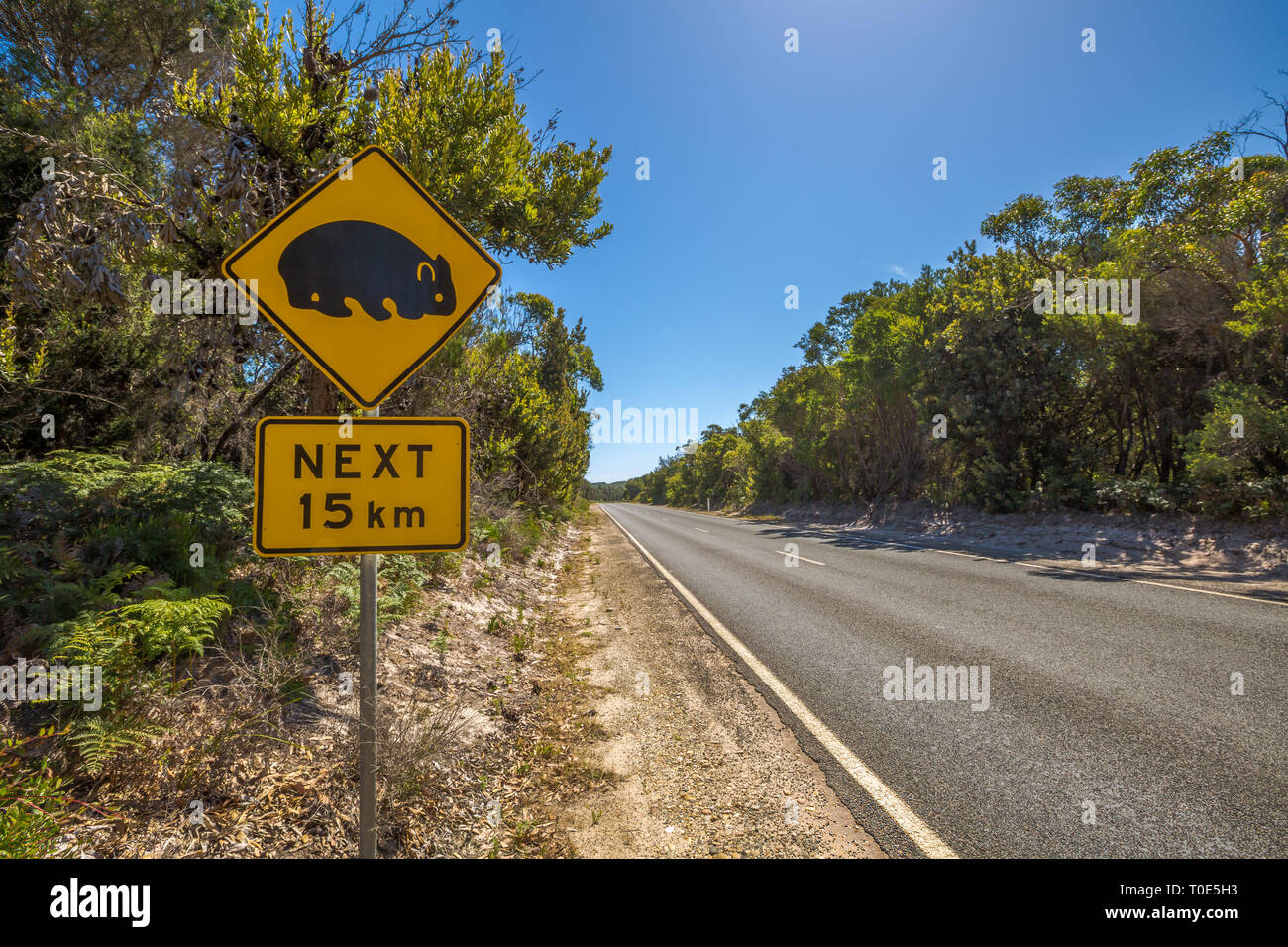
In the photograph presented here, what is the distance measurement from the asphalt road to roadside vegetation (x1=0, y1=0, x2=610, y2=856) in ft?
7.09

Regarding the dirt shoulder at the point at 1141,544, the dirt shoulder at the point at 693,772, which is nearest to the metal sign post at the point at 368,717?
the dirt shoulder at the point at 693,772

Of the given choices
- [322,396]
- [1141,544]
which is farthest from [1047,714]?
[1141,544]

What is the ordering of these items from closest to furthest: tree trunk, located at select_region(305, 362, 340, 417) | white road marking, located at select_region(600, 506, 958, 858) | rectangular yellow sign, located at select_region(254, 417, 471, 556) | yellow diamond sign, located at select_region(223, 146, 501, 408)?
rectangular yellow sign, located at select_region(254, 417, 471, 556)
yellow diamond sign, located at select_region(223, 146, 501, 408)
white road marking, located at select_region(600, 506, 958, 858)
tree trunk, located at select_region(305, 362, 340, 417)

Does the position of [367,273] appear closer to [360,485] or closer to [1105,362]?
[360,485]

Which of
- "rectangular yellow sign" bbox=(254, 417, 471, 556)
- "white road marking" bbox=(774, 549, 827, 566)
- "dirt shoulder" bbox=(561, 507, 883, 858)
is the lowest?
"white road marking" bbox=(774, 549, 827, 566)

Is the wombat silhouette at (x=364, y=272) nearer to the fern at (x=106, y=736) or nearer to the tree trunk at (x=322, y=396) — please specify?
the fern at (x=106, y=736)

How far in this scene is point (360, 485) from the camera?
1839mm

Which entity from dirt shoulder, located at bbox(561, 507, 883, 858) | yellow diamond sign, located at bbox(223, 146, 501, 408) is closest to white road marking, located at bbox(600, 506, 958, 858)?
dirt shoulder, located at bbox(561, 507, 883, 858)

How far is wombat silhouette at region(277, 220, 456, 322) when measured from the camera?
196cm

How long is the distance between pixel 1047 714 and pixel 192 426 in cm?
971

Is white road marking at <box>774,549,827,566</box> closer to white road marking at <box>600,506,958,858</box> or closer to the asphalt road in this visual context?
the asphalt road
